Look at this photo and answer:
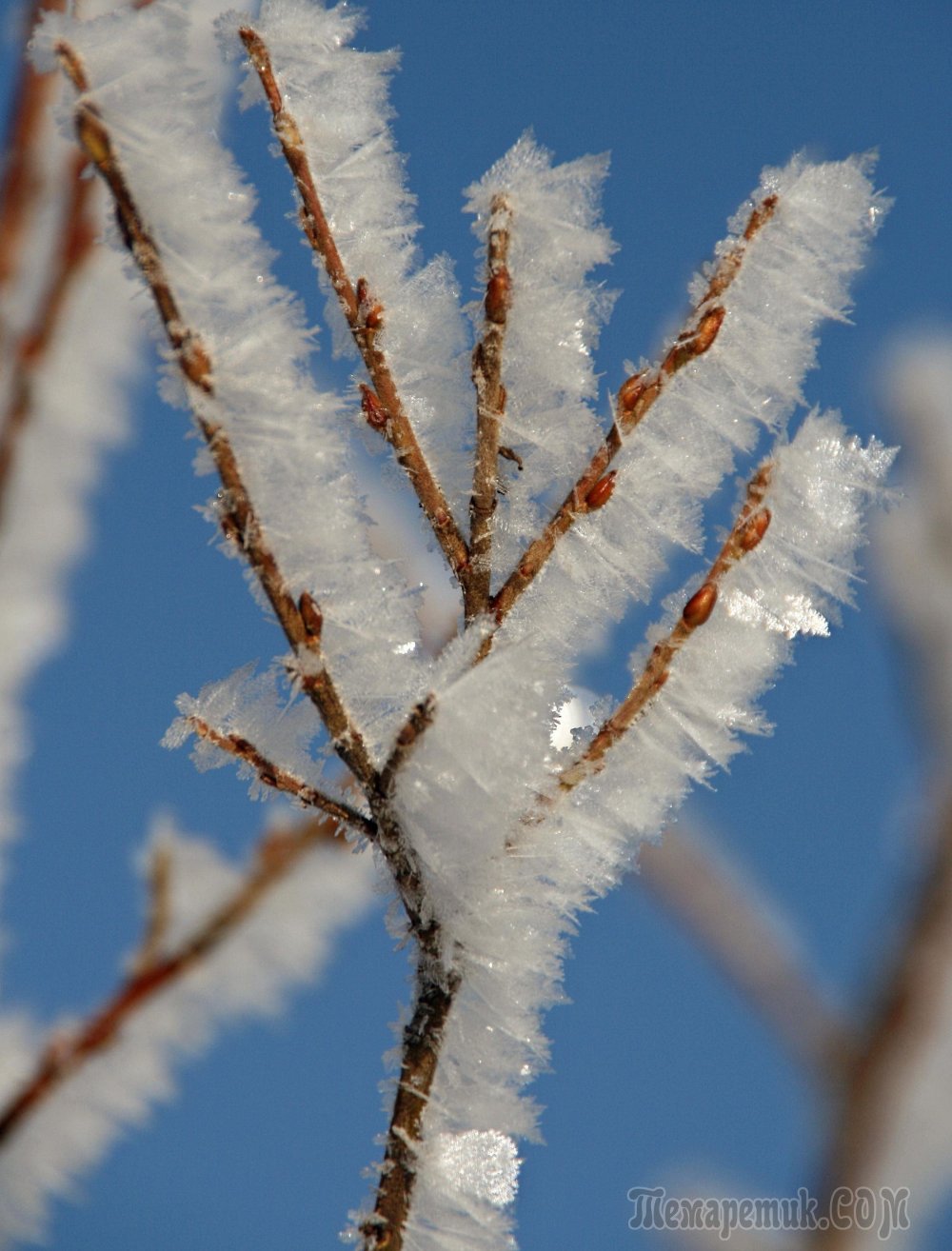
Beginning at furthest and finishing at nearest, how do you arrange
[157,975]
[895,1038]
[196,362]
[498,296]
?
[895,1038]
[157,975]
[498,296]
[196,362]

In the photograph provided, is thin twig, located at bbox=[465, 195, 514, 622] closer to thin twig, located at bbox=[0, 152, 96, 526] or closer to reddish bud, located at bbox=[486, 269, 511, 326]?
reddish bud, located at bbox=[486, 269, 511, 326]

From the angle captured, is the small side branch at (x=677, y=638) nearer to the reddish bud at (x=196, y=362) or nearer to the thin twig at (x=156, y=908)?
the reddish bud at (x=196, y=362)

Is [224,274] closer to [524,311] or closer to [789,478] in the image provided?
[524,311]

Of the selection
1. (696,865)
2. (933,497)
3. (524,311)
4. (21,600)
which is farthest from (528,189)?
(933,497)

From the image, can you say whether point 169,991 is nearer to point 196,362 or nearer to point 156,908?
point 156,908

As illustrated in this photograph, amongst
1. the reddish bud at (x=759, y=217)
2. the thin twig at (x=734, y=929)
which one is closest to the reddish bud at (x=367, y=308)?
the reddish bud at (x=759, y=217)

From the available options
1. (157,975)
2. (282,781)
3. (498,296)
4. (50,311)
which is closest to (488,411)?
(498,296)
